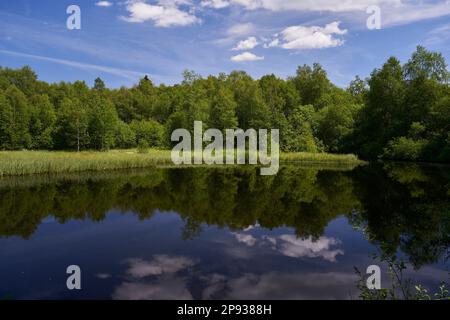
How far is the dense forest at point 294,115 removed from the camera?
42438mm

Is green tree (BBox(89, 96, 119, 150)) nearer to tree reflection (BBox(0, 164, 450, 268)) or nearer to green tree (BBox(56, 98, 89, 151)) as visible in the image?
green tree (BBox(56, 98, 89, 151))

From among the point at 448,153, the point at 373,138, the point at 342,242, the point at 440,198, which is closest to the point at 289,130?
the point at 373,138

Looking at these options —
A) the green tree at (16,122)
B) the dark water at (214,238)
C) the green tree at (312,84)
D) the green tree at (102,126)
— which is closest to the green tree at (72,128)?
the green tree at (102,126)

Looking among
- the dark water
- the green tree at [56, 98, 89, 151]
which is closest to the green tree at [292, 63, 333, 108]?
the green tree at [56, 98, 89, 151]

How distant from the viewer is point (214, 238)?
36.2 ft

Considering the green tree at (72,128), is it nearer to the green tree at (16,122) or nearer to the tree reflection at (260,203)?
the green tree at (16,122)

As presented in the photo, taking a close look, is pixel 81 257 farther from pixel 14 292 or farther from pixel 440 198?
pixel 440 198

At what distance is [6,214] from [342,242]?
12120mm

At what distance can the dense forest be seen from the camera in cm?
4244

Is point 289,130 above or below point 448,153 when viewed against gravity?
above

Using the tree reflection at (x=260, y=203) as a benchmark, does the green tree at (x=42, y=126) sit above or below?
above

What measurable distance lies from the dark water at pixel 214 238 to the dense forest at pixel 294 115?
26.4m

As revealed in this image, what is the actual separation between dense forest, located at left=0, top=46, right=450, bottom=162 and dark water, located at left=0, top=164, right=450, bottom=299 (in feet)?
86.7

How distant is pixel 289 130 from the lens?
50812 millimetres
